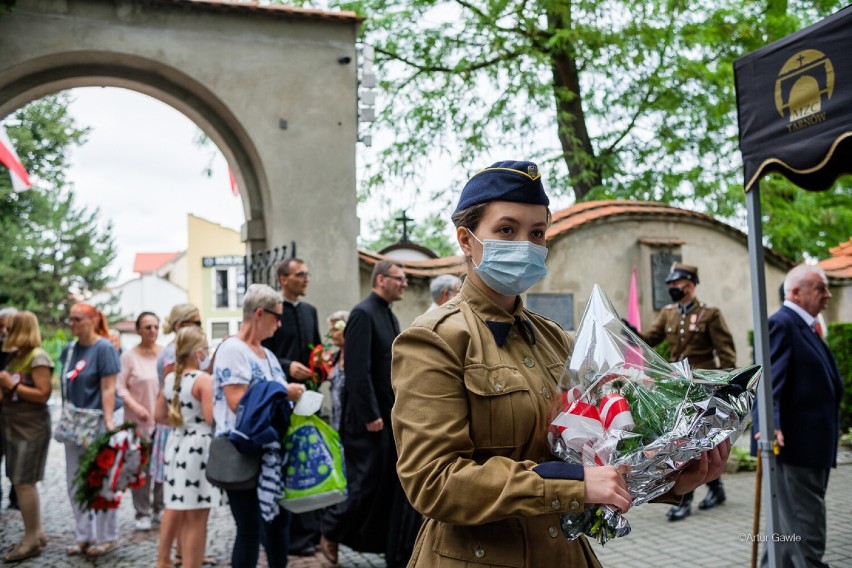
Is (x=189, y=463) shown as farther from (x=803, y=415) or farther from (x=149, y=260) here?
(x=149, y=260)

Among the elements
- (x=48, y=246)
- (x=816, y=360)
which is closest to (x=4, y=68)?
(x=816, y=360)

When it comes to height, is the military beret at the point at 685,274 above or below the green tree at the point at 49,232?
below

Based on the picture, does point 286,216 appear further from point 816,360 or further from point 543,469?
point 543,469

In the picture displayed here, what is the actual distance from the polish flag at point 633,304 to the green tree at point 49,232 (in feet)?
83.8

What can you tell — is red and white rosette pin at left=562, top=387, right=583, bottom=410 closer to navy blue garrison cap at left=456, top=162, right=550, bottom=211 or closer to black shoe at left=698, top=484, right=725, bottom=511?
navy blue garrison cap at left=456, top=162, right=550, bottom=211

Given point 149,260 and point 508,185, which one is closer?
point 508,185

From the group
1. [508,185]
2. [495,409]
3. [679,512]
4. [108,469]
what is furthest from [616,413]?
[679,512]

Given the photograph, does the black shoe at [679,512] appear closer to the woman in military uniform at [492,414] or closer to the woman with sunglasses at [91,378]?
the woman with sunglasses at [91,378]

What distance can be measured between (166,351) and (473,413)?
5.86 meters

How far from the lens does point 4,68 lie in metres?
7.97

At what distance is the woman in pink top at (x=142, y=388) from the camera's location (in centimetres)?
760

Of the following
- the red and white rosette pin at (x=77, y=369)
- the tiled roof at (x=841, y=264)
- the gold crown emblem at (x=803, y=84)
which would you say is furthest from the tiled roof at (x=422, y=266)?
the tiled roof at (x=841, y=264)

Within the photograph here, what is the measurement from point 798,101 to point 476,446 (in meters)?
3.44

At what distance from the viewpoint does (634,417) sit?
74.8 inches
